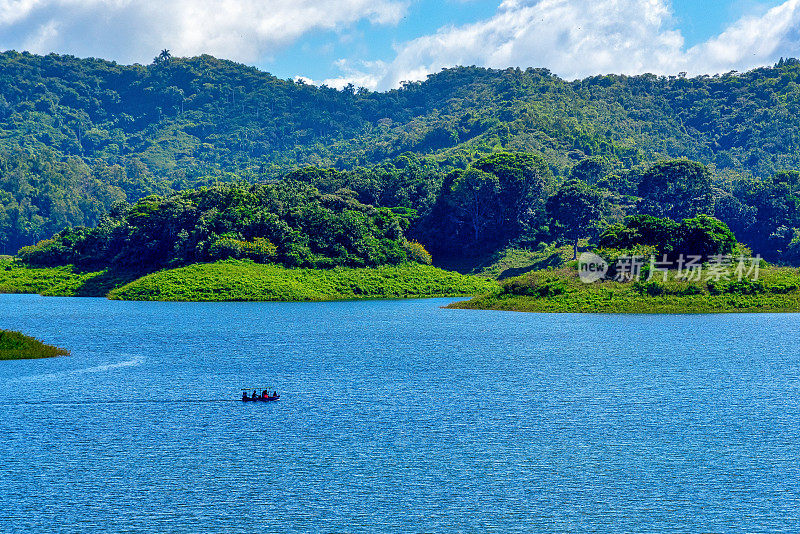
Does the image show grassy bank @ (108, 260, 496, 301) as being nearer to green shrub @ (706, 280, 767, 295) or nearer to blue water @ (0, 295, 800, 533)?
green shrub @ (706, 280, 767, 295)

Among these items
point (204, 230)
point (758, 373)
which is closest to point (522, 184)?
point (204, 230)

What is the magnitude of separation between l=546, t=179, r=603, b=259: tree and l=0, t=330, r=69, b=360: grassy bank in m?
87.5

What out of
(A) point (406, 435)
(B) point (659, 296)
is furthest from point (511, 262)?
(A) point (406, 435)

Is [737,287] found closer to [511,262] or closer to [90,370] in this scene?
[511,262]

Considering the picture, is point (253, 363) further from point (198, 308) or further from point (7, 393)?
point (198, 308)

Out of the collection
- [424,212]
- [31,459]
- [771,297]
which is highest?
[424,212]

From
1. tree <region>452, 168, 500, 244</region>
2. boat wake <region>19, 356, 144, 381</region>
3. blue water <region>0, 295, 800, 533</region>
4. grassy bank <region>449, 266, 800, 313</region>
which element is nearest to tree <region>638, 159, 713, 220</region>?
tree <region>452, 168, 500, 244</region>

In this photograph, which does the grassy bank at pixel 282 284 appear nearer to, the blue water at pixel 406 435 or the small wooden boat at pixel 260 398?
the blue water at pixel 406 435

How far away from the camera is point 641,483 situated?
27.8 m

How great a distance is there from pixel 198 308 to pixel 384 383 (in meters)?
49.3

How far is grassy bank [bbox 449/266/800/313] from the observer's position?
81938 mm

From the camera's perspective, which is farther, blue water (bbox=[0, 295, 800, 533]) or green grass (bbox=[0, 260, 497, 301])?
green grass (bbox=[0, 260, 497, 301])

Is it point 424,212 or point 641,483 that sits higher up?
point 424,212

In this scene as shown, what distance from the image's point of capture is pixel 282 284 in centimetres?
10375
